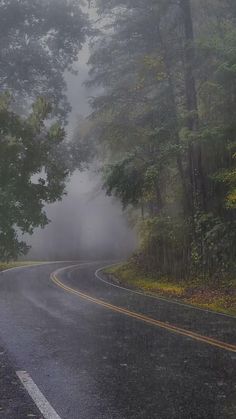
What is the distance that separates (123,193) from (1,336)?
11425 millimetres

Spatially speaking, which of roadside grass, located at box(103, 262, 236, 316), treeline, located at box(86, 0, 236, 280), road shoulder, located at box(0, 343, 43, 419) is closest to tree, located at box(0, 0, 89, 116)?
treeline, located at box(86, 0, 236, 280)

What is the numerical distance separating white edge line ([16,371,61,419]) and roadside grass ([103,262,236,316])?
8148 mm

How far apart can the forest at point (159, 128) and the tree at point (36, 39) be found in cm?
9

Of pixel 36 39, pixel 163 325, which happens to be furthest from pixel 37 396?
pixel 36 39

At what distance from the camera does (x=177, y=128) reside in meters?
20.5

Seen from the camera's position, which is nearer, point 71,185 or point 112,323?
point 112,323

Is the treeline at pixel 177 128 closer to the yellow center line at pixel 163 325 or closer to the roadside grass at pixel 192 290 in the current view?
the roadside grass at pixel 192 290

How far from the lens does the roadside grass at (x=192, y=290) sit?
15.5 meters

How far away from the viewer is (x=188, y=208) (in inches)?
867

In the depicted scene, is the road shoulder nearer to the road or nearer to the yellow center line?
the road

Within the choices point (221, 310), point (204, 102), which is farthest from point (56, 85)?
point (221, 310)

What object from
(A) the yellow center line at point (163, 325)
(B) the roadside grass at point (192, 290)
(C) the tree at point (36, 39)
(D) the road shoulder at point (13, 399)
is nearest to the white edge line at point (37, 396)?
(D) the road shoulder at point (13, 399)

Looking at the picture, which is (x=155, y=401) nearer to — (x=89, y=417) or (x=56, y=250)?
(x=89, y=417)

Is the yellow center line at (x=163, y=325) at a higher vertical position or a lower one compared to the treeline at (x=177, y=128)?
lower
